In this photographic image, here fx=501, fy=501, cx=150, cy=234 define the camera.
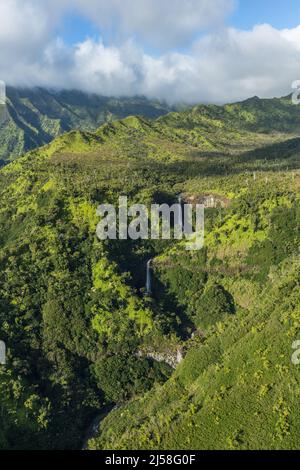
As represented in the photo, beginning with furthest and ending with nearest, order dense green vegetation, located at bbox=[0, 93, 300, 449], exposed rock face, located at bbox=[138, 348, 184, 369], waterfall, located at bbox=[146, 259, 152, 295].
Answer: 1. waterfall, located at bbox=[146, 259, 152, 295]
2. exposed rock face, located at bbox=[138, 348, 184, 369]
3. dense green vegetation, located at bbox=[0, 93, 300, 449]

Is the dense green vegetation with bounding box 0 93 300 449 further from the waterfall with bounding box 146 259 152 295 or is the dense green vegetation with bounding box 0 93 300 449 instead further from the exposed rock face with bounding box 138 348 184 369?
Result: the waterfall with bounding box 146 259 152 295

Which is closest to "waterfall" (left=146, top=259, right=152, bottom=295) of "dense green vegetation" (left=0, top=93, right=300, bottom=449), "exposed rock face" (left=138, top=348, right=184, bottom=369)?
"dense green vegetation" (left=0, top=93, right=300, bottom=449)

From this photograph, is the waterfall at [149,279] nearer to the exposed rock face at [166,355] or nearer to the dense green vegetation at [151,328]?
the dense green vegetation at [151,328]

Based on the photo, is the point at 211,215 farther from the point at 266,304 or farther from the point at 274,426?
the point at 274,426

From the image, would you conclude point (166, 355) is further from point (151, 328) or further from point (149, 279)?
point (149, 279)

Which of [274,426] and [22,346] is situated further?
[22,346]

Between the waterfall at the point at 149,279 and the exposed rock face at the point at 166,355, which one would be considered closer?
the exposed rock face at the point at 166,355

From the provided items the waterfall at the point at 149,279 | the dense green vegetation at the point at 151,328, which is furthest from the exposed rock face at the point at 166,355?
the waterfall at the point at 149,279
